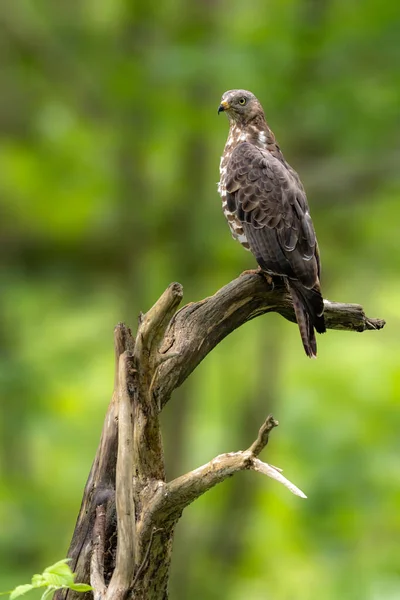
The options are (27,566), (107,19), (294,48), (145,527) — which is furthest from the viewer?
(107,19)

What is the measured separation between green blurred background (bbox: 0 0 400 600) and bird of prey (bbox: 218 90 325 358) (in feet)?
5.00

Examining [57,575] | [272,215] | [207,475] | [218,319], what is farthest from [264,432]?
[272,215]

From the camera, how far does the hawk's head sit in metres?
4.82

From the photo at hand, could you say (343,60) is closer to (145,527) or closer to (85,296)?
(85,296)

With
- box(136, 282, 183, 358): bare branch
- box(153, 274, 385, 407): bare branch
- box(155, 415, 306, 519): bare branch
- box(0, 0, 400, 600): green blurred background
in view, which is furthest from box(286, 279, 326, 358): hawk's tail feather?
box(0, 0, 400, 600): green blurred background

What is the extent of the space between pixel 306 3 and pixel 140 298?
277 centimetres

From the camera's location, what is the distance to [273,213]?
14.0 ft

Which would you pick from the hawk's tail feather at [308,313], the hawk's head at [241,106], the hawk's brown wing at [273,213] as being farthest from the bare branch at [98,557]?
the hawk's head at [241,106]

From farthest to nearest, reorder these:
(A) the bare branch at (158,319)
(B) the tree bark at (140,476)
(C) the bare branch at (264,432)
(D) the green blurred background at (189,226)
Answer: (D) the green blurred background at (189,226), (A) the bare branch at (158,319), (B) the tree bark at (140,476), (C) the bare branch at (264,432)

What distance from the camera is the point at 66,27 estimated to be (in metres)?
6.97

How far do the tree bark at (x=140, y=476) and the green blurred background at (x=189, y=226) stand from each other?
358 cm

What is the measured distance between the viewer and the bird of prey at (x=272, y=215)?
390cm

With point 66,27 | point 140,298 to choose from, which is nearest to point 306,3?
point 66,27

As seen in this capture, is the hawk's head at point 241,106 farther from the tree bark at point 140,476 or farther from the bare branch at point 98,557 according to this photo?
the bare branch at point 98,557
